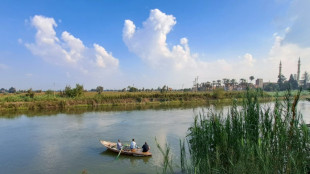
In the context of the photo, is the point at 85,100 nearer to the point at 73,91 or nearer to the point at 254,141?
the point at 73,91

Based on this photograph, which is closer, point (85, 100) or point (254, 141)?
point (254, 141)

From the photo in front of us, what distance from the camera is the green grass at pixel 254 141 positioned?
4627 mm

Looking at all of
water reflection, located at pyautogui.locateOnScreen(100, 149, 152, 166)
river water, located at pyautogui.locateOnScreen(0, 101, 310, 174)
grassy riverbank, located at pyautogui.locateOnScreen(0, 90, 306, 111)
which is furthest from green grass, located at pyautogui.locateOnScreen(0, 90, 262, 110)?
water reflection, located at pyautogui.locateOnScreen(100, 149, 152, 166)

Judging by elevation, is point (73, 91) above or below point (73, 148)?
above

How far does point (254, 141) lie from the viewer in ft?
19.1

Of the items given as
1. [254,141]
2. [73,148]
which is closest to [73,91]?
[73,148]

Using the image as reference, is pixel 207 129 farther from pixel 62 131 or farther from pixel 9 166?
pixel 62 131

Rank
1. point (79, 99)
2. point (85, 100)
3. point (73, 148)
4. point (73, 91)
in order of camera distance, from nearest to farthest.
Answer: point (73, 148)
point (79, 99)
point (85, 100)
point (73, 91)

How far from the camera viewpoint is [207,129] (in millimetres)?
6672

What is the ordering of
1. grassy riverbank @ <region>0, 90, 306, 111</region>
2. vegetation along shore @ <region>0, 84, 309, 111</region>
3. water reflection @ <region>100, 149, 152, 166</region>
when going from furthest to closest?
vegetation along shore @ <region>0, 84, 309, 111</region>, grassy riverbank @ <region>0, 90, 306, 111</region>, water reflection @ <region>100, 149, 152, 166</region>

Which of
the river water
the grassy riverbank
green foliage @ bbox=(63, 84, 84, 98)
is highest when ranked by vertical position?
green foliage @ bbox=(63, 84, 84, 98)

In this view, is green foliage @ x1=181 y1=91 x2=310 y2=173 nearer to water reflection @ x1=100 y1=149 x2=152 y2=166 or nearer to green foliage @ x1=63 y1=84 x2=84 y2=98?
water reflection @ x1=100 y1=149 x2=152 y2=166

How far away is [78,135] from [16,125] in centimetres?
926

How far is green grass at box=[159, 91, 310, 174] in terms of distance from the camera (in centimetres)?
463
